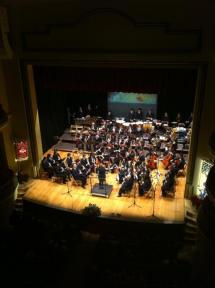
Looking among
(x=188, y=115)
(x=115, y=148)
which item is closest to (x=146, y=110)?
(x=188, y=115)

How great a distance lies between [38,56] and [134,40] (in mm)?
3324

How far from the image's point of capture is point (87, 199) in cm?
1074

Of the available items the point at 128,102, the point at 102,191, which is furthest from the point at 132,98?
the point at 102,191

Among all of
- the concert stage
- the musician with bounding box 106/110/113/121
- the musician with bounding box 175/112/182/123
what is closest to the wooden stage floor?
the concert stage

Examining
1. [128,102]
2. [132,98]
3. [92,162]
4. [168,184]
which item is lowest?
[168,184]

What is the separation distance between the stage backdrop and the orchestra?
1.93 feet

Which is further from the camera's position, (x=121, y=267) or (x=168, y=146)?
(x=168, y=146)

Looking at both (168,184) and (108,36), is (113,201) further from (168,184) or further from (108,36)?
(108,36)

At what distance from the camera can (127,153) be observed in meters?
11.9

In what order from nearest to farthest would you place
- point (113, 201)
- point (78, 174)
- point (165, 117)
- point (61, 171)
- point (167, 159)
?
point (113, 201), point (78, 174), point (61, 171), point (167, 159), point (165, 117)

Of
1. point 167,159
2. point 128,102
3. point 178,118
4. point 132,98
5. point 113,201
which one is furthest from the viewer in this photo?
point 128,102

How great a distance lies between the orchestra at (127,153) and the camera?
1081 cm

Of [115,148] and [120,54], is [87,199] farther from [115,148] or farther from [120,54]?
[120,54]

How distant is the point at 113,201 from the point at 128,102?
20.4 feet
